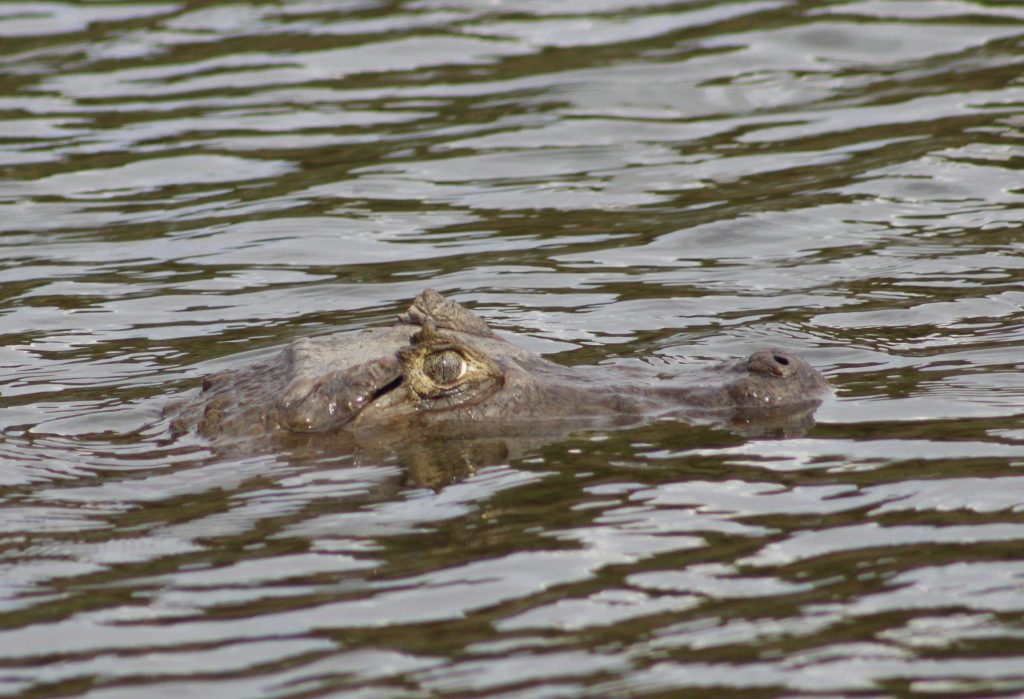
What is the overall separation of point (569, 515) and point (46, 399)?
11.0 ft

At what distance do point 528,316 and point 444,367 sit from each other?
2356 mm

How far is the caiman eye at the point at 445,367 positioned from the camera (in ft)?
23.8

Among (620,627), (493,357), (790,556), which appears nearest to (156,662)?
(620,627)

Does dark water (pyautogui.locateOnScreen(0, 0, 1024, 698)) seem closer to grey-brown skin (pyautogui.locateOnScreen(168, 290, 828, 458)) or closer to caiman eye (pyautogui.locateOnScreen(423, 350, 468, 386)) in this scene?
grey-brown skin (pyautogui.locateOnScreen(168, 290, 828, 458))

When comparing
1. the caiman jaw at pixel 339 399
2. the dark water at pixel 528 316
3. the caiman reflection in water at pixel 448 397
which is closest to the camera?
the dark water at pixel 528 316

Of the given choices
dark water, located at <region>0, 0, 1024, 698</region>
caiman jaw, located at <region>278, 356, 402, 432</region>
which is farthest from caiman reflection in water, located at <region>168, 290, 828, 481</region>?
dark water, located at <region>0, 0, 1024, 698</region>

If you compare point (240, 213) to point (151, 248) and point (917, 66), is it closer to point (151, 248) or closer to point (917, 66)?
point (151, 248)

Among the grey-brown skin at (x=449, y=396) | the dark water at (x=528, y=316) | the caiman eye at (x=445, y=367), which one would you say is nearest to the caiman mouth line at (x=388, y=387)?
the grey-brown skin at (x=449, y=396)

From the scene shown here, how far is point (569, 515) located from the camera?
19.4 ft

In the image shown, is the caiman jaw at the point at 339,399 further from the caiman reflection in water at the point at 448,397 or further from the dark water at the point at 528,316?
the dark water at the point at 528,316

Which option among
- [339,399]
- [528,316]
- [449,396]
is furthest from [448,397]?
[528,316]

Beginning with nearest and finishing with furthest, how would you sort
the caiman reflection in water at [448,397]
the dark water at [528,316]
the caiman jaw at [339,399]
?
the dark water at [528,316] < the caiman reflection in water at [448,397] < the caiman jaw at [339,399]

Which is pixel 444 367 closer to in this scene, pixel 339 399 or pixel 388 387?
pixel 388 387

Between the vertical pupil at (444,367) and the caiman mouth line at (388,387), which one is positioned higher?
the vertical pupil at (444,367)
